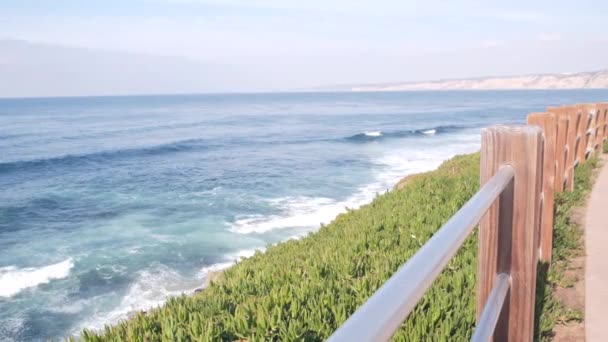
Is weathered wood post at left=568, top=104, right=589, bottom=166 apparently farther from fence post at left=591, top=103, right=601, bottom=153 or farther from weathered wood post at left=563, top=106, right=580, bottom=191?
fence post at left=591, top=103, right=601, bottom=153

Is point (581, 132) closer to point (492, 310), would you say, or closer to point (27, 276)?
point (492, 310)

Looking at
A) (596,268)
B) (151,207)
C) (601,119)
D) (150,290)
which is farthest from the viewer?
(151,207)

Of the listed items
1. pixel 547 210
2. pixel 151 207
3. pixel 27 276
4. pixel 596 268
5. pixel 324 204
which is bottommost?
pixel 27 276

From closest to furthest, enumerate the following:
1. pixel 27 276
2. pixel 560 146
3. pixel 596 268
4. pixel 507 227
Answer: pixel 507 227, pixel 596 268, pixel 560 146, pixel 27 276

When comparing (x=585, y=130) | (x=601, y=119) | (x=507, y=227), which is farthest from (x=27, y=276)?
(x=601, y=119)

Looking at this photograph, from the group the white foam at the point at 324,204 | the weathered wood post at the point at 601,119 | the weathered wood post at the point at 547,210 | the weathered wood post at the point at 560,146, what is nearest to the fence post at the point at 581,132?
the weathered wood post at the point at 601,119

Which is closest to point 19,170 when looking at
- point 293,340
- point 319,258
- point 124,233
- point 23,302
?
point 124,233

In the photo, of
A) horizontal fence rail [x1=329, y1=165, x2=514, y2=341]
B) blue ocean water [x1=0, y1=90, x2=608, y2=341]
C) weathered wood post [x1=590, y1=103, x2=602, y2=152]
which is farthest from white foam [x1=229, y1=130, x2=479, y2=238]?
horizontal fence rail [x1=329, y1=165, x2=514, y2=341]
